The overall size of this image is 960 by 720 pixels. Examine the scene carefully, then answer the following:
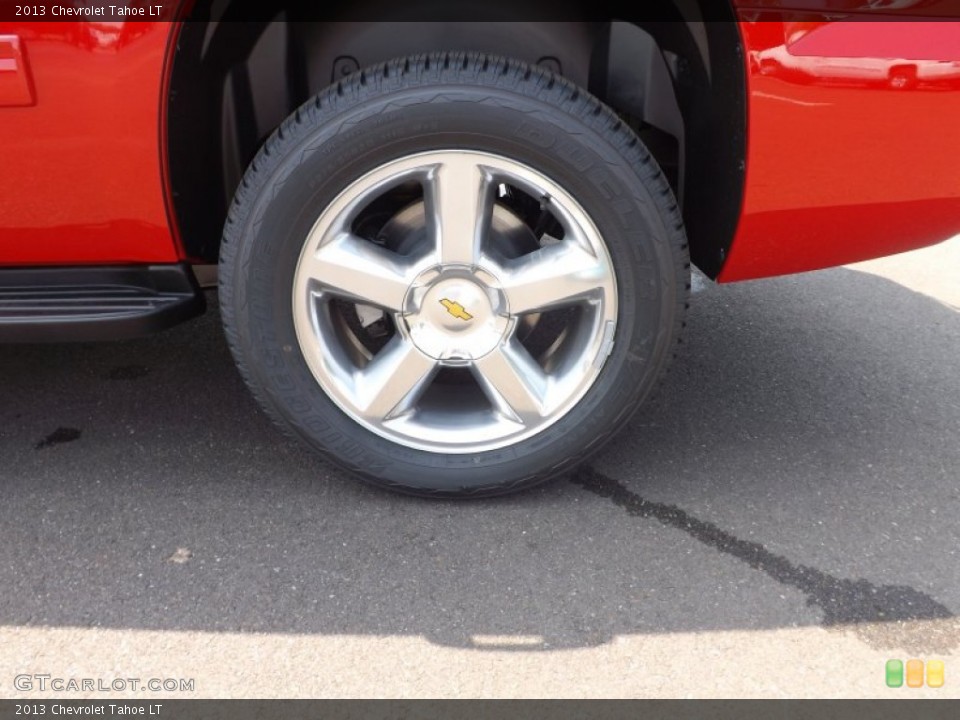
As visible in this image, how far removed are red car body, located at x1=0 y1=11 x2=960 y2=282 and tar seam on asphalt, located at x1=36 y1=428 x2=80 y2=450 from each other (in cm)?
60

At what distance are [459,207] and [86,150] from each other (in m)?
0.76

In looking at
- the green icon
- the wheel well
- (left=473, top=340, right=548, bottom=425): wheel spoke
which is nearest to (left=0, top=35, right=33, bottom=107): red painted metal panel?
the wheel well

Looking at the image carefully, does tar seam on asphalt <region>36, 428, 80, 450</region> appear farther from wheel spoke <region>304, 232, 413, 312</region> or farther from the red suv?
wheel spoke <region>304, 232, 413, 312</region>

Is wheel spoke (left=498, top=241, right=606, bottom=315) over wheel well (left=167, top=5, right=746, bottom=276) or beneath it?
beneath

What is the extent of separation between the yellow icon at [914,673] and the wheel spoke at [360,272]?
1.23 metres

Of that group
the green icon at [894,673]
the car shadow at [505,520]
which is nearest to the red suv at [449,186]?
the car shadow at [505,520]

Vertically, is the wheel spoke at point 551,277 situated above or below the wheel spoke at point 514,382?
above

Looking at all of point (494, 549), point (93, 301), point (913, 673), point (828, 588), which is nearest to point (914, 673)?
point (913, 673)

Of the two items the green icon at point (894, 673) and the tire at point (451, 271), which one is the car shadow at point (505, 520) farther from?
the tire at point (451, 271)

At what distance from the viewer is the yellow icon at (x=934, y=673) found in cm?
152

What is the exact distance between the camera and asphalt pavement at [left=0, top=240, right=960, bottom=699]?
154cm

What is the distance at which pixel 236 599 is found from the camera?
1.69 m

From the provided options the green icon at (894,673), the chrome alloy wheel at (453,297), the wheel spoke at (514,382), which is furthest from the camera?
the wheel spoke at (514,382)

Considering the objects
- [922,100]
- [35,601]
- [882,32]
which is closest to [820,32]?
[882,32]
